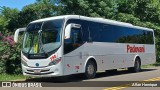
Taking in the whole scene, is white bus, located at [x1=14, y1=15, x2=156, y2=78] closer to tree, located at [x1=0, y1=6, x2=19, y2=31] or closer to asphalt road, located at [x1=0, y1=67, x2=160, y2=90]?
asphalt road, located at [x1=0, y1=67, x2=160, y2=90]

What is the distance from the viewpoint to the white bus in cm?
1661

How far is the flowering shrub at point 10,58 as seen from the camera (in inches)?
803

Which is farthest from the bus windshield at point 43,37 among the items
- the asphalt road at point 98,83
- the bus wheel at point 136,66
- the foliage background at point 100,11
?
the foliage background at point 100,11

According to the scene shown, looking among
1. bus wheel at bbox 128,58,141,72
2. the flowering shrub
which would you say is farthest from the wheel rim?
bus wheel at bbox 128,58,141,72

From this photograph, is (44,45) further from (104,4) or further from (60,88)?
(104,4)

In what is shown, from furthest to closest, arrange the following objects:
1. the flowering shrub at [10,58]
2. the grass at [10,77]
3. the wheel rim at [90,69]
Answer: the flowering shrub at [10,58] < the wheel rim at [90,69] < the grass at [10,77]

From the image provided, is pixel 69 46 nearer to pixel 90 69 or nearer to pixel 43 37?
pixel 43 37

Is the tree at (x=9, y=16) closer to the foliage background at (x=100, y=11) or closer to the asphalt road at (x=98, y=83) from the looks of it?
the foliage background at (x=100, y=11)

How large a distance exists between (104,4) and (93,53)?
675 inches

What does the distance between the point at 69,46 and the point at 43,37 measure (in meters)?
1.24

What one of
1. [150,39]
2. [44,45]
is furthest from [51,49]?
[150,39]

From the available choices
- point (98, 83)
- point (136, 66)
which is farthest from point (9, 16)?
point (98, 83)

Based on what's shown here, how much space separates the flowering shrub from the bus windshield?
9.38 feet

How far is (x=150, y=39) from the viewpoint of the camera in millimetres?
27219
